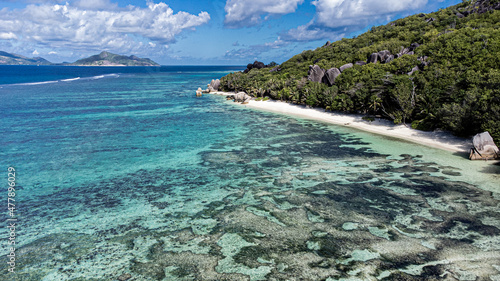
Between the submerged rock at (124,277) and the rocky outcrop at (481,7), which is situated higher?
the rocky outcrop at (481,7)

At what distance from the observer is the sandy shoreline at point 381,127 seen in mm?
31261

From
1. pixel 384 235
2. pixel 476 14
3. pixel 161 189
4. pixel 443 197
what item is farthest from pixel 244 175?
pixel 476 14

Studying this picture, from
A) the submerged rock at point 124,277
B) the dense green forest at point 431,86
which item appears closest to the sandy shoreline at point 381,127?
the dense green forest at point 431,86

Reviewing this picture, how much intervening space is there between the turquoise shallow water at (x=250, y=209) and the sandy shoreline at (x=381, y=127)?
240cm

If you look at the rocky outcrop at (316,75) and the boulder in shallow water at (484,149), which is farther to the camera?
the rocky outcrop at (316,75)

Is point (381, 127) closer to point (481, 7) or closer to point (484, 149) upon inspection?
point (484, 149)

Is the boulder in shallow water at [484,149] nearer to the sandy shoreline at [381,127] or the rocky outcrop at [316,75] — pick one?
the sandy shoreline at [381,127]

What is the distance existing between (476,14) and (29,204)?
309 feet

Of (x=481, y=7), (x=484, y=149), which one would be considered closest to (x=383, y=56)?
(x=484, y=149)

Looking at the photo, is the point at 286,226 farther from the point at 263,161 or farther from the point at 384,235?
the point at 263,161

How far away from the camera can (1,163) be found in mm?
27031

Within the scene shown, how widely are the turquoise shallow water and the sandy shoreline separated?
240 cm

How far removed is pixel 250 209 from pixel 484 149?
75.3ft

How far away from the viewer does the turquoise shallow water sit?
527 inches
